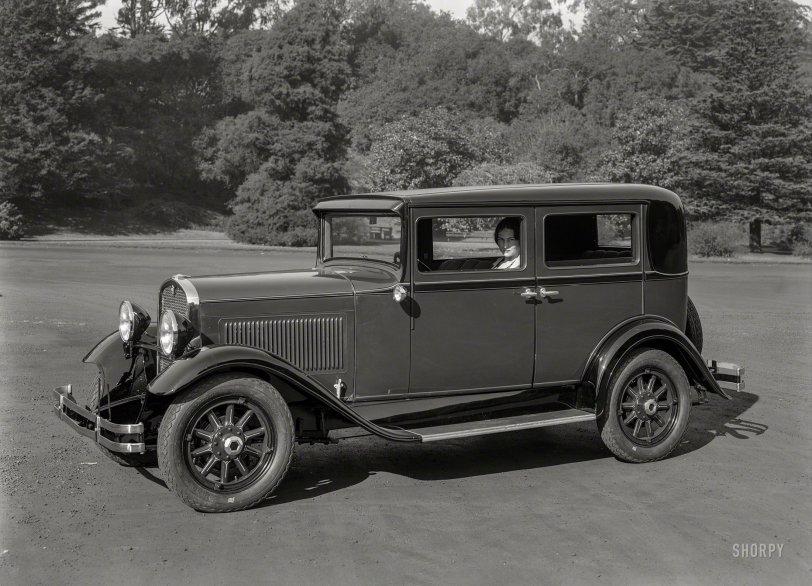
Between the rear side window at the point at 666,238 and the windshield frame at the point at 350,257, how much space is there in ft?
6.94

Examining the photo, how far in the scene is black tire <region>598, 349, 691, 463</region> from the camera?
6539 millimetres

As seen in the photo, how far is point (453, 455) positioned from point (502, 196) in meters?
2.07

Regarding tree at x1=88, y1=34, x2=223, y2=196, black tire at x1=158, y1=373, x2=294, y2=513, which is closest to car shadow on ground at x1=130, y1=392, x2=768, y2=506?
black tire at x1=158, y1=373, x2=294, y2=513

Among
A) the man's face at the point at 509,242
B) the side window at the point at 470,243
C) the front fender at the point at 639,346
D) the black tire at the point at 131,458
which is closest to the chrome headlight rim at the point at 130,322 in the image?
the black tire at the point at 131,458

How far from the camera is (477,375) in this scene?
639 centimetres

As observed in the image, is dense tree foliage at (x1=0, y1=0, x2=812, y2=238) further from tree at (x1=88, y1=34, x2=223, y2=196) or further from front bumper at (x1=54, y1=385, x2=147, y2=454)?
front bumper at (x1=54, y1=385, x2=147, y2=454)

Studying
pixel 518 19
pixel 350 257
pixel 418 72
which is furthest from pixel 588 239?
pixel 518 19

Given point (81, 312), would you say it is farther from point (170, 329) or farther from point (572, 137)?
point (572, 137)

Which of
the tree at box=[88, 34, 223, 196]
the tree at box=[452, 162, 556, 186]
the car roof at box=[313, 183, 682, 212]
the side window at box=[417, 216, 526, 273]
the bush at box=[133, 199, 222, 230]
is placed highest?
the tree at box=[88, 34, 223, 196]

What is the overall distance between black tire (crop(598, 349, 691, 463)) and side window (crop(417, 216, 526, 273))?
1196mm

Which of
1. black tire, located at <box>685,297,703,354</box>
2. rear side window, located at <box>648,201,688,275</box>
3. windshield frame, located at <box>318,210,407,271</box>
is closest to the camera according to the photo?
windshield frame, located at <box>318,210,407,271</box>

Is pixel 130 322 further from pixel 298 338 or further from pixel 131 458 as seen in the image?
pixel 298 338

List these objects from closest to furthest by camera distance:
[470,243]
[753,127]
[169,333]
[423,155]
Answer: [169,333] < [470,243] < [753,127] < [423,155]

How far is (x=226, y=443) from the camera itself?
5.46 m
